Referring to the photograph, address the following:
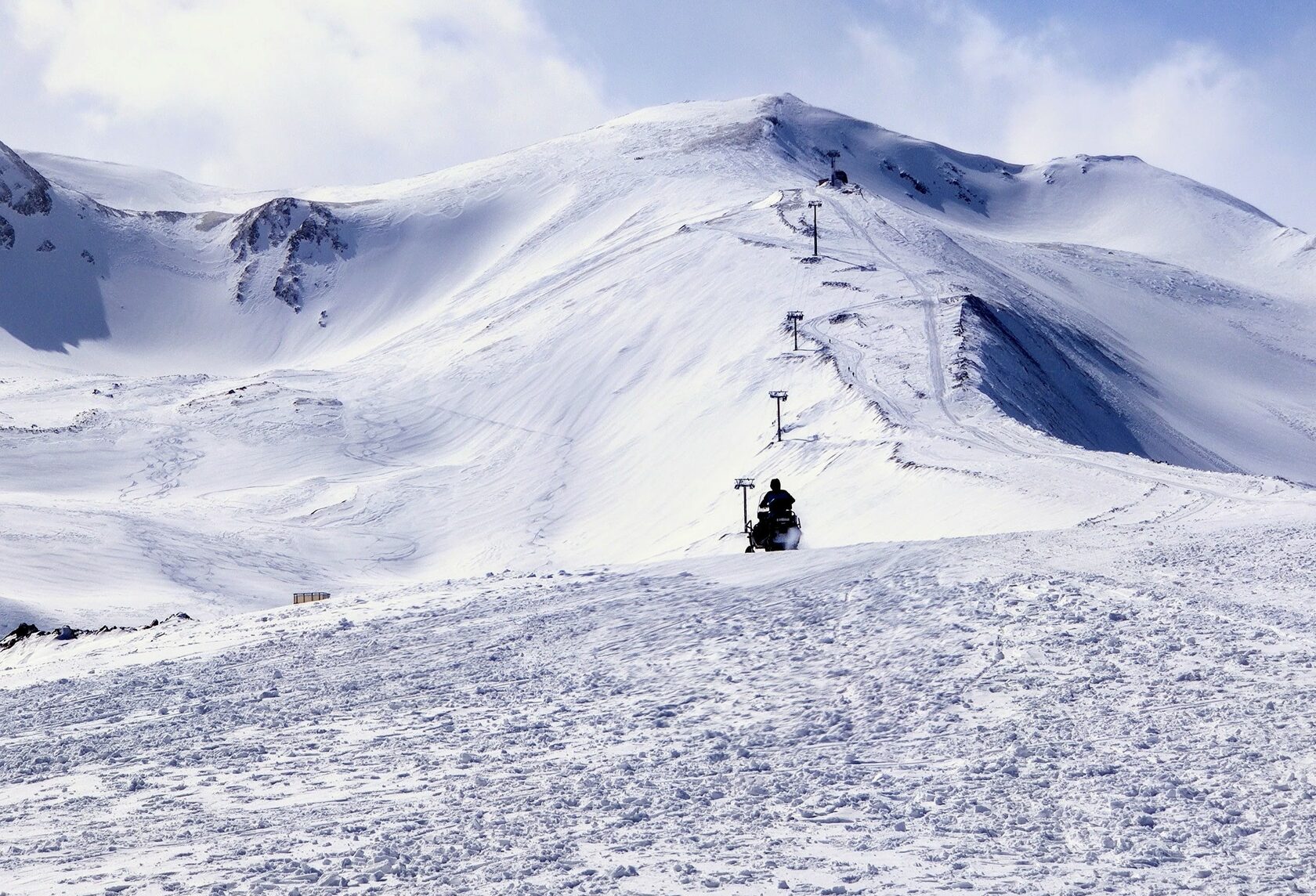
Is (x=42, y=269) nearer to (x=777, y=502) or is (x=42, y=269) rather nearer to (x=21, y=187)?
(x=21, y=187)

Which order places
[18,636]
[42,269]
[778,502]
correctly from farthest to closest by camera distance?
[42,269], [778,502], [18,636]

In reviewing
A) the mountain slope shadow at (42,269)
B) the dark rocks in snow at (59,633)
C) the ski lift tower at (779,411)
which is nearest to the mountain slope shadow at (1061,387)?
the ski lift tower at (779,411)

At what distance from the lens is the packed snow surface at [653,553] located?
10078 millimetres

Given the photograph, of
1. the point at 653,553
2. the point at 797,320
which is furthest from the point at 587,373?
the point at 653,553

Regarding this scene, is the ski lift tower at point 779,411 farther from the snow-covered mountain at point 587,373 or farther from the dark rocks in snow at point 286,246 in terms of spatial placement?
the dark rocks in snow at point 286,246

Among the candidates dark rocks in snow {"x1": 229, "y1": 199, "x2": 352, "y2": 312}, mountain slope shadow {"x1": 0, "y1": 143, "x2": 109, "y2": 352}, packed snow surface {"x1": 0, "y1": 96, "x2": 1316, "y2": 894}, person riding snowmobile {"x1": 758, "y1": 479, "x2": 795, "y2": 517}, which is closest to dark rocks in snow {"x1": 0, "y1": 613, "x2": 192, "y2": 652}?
packed snow surface {"x1": 0, "y1": 96, "x2": 1316, "y2": 894}

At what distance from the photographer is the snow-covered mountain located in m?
41.0

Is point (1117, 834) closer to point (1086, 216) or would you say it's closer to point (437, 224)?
point (437, 224)

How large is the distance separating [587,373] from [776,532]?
41.1 metres

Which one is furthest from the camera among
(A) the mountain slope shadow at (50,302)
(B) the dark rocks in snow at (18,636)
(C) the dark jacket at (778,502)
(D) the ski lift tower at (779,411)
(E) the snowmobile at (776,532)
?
(A) the mountain slope shadow at (50,302)

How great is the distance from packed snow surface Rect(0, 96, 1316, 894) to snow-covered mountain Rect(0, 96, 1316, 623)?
0.36 metres

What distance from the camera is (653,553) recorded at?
1603 inches

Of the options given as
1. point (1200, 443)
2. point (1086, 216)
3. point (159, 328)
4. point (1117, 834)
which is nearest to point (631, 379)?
point (1200, 443)

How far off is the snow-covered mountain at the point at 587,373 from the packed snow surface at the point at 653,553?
0.36 meters
